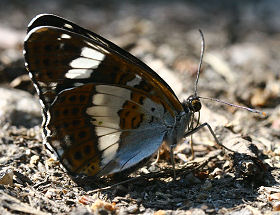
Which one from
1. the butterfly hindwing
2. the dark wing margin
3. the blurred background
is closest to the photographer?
the dark wing margin

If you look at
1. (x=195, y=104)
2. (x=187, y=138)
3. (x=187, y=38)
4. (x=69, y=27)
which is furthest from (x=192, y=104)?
(x=187, y=38)

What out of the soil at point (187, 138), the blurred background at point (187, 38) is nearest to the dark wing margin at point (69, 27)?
the soil at point (187, 138)

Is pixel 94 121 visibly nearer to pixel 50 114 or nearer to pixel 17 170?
pixel 50 114

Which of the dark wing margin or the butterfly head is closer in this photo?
the dark wing margin

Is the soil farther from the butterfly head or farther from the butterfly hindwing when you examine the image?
the butterfly head

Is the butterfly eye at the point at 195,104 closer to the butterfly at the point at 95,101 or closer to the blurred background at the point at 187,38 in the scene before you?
the butterfly at the point at 95,101

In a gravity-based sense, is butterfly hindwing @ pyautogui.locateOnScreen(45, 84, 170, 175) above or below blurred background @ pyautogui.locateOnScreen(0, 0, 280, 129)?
below

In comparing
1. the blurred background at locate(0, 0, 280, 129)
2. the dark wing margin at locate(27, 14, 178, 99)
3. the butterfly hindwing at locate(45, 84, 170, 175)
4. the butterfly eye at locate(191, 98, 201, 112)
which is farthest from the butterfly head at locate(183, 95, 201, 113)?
the blurred background at locate(0, 0, 280, 129)
